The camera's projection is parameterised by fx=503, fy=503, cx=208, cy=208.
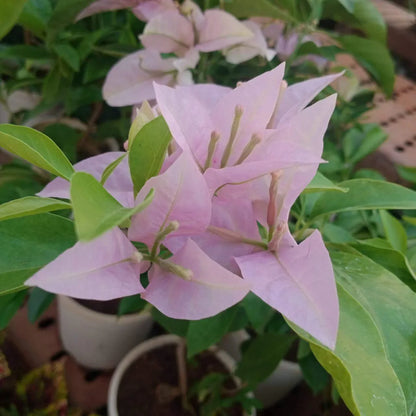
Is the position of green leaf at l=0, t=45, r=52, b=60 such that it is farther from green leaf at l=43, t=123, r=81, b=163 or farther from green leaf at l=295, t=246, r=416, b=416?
green leaf at l=295, t=246, r=416, b=416

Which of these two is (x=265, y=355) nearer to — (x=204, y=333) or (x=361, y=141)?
(x=204, y=333)

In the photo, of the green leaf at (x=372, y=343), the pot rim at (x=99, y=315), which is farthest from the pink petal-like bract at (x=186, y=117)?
the pot rim at (x=99, y=315)

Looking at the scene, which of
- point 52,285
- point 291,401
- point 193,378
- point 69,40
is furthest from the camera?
point 291,401

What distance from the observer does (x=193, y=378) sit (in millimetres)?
727

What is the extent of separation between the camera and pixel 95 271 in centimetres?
24

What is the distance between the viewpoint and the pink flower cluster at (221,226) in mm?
245

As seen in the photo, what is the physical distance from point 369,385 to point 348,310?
0.15 ft

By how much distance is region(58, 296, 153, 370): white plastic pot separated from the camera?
728mm

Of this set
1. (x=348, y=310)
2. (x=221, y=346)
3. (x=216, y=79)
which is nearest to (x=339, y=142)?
(x=216, y=79)

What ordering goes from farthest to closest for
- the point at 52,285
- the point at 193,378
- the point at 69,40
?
the point at 193,378 → the point at 69,40 → the point at 52,285

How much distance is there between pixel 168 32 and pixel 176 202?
10.4 inches

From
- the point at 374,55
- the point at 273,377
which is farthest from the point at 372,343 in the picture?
the point at 273,377

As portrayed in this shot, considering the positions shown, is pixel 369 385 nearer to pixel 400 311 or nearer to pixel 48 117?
pixel 400 311

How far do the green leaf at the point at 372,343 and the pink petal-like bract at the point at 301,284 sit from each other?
1cm
